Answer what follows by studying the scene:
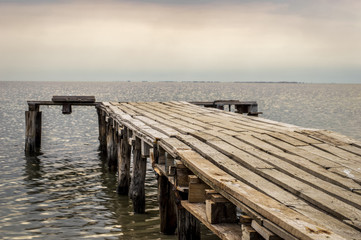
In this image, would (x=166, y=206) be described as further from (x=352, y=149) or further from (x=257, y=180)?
(x=257, y=180)

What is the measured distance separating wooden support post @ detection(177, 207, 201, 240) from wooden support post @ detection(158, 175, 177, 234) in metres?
1.26

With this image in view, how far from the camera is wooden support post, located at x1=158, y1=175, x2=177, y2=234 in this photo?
789cm

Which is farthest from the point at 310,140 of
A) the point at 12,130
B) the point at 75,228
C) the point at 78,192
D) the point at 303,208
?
the point at 12,130

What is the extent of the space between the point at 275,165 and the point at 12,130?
2777 centimetres

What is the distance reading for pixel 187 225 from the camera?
261 inches

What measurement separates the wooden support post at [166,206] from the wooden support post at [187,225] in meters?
1.26

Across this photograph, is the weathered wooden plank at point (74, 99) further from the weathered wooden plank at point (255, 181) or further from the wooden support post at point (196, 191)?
the wooden support post at point (196, 191)

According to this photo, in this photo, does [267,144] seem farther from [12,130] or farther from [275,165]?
[12,130]

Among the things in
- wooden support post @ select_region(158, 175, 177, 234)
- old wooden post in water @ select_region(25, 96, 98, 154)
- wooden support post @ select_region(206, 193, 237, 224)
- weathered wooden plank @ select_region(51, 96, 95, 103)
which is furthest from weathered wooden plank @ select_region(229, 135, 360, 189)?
old wooden post in water @ select_region(25, 96, 98, 154)

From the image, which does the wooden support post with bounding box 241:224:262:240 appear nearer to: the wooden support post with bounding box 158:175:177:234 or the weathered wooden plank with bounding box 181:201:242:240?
the weathered wooden plank with bounding box 181:201:242:240

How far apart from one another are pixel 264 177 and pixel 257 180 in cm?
22

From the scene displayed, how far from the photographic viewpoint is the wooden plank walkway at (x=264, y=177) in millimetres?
3388

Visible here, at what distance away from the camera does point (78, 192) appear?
12336 mm

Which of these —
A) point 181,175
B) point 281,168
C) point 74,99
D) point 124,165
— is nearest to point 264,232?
point 281,168
